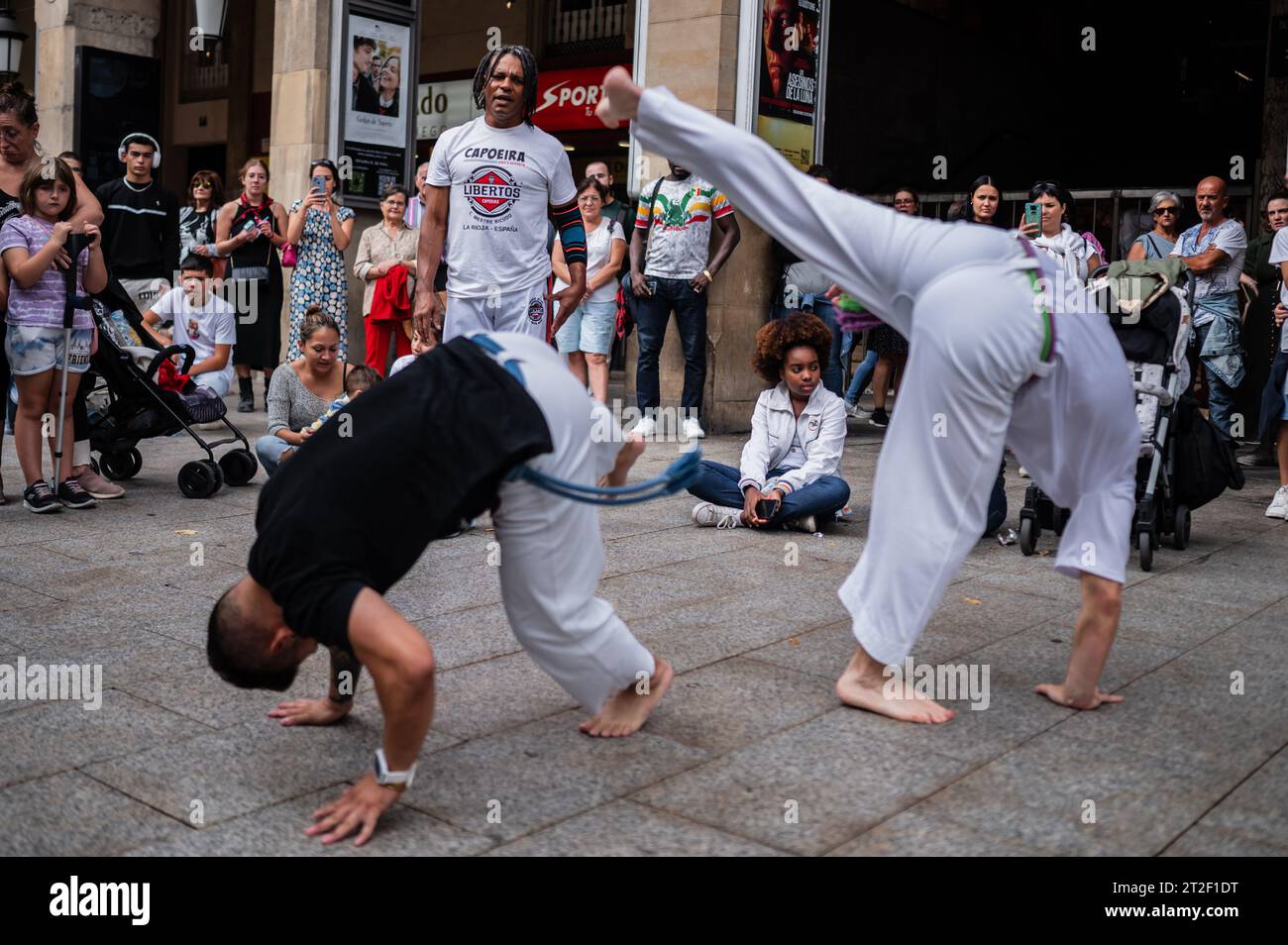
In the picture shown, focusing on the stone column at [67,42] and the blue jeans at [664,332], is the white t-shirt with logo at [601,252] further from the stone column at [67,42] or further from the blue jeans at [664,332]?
the stone column at [67,42]

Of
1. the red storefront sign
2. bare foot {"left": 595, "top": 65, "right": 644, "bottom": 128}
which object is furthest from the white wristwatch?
the red storefront sign

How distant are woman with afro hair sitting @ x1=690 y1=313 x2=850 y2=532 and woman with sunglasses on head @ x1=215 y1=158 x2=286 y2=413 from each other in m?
5.36

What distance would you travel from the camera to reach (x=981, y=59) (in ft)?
59.3

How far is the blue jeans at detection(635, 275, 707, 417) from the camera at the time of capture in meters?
10.3

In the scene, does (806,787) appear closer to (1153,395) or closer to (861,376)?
(1153,395)

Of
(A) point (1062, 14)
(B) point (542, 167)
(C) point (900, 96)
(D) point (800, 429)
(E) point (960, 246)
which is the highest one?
(A) point (1062, 14)

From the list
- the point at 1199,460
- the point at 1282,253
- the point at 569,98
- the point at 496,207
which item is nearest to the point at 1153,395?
the point at 1199,460

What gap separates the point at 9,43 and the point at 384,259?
556 cm

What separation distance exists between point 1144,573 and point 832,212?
320cm

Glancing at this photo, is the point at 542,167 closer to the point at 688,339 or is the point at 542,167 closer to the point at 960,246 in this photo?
the point at 960,246

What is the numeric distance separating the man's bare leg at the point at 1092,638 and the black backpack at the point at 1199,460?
2842 millimetres

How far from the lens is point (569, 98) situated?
58.3 feet

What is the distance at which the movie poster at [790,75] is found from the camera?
10781mm
